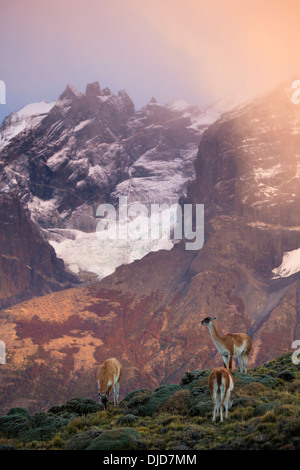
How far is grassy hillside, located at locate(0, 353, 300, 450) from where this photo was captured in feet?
72.1

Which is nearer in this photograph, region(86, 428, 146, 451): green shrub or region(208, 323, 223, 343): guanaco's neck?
region(86, 428, 146, 451): green shrub

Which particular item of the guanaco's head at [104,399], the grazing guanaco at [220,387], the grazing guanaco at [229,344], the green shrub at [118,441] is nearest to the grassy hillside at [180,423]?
the green shrub at [118,441]

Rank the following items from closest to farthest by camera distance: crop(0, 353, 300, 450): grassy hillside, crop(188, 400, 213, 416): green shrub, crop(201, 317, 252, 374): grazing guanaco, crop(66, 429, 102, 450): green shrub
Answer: crop(0, 353, 300, 450): grassy hillside < crop(66, 429, 102, 450): green shrub < crop(188, 400, 213, 416): green shrub < crop(201, 317, 252, 374): grazing guanaco

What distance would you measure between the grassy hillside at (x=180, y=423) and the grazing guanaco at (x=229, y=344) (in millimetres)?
1808

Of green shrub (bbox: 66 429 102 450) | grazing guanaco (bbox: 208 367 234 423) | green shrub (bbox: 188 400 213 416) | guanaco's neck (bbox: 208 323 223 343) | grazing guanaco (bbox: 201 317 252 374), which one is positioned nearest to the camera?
green shrub (bbox: 66 429 102 450)

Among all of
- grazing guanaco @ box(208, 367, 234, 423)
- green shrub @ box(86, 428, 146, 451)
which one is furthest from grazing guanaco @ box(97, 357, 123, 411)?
green shrub @ box(86, 428, 146, 451)

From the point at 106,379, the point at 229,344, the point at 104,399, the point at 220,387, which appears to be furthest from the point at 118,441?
the point at 104,399

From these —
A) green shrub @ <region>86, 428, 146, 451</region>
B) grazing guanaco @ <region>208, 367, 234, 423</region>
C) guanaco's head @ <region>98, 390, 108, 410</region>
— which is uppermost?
grazing guanaco @ <region>208, 367, 234, 423</region>

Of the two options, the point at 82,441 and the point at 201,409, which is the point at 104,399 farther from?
the point at 82,441

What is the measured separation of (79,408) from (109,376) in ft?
16.9

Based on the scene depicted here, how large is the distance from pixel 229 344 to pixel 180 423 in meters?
7.26

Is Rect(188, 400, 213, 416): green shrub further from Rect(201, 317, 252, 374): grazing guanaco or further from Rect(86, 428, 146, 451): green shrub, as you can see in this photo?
Rect(86, 428, 146, 451): green shrub

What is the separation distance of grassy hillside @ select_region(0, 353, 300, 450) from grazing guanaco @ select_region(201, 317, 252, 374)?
181 centimetres
